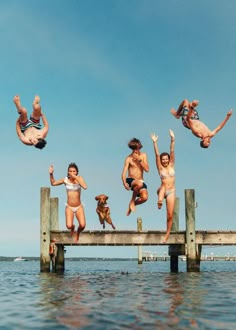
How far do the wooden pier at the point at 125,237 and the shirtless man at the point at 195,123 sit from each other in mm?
4392

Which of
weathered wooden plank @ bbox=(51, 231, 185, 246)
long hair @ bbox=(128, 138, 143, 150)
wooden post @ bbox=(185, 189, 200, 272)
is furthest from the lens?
weathered wooden plank @ bbox=(51, 231, 185, 246)

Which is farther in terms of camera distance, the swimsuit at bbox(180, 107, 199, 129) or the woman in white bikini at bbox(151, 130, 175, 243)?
the swimsuit at bbox(180, 107, 199, 129)

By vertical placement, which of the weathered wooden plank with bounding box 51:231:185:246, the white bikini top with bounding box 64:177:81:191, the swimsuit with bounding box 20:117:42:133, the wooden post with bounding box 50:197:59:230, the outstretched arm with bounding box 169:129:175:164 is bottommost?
the weathered wooden plank with bounding box 51:231:185:246

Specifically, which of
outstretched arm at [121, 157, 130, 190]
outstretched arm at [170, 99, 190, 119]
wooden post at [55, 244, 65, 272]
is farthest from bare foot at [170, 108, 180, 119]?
wooden post at [55, 244, 65, 272]

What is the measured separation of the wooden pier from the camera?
17.4 m

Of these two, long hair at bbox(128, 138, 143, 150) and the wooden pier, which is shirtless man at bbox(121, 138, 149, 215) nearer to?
long hair at bbox(128, 138, 143, 150)

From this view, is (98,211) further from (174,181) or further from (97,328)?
(97,328)

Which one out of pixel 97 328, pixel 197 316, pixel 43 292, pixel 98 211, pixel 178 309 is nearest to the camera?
pixel 97 328

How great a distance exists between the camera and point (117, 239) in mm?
17812

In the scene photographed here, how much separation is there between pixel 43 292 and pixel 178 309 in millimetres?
4121

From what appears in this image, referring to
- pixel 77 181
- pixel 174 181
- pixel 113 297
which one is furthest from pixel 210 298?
pixel 77 181

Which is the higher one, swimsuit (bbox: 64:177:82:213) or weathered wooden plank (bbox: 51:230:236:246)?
swimsuit (bbox: 64:177:82:213)

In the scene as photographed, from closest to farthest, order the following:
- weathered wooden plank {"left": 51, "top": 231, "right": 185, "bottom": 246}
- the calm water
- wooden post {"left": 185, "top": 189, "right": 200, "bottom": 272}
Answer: the calm water, wooden post {"left": 185, "top": 189, "right": 200, "bottom": 272}, weathered wooden plank {"left": 51, "top": 231, "right": 185, "bottom": 246}

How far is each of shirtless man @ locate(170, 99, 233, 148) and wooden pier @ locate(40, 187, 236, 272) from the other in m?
4.39
